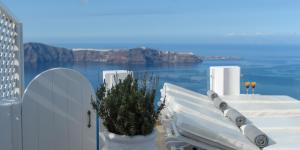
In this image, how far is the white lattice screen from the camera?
4.09 metres

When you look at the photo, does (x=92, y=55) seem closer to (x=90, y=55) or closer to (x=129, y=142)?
(x=90, y=55)

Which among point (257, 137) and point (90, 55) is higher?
point (90, 55)

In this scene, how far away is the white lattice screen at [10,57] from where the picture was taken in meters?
4.09

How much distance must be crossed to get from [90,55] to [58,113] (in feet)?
9.62

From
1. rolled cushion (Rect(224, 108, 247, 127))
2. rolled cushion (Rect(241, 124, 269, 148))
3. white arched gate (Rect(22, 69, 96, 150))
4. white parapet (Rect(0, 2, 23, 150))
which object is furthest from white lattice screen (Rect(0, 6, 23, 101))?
rolled cushion (Rect(241, 124, 269, 148))

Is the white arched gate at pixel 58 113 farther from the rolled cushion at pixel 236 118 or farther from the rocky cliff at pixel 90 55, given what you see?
the rocky cliff at pixel 90 55

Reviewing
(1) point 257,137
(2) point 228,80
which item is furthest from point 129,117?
(2) point 228,80

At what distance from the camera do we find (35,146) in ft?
9.32

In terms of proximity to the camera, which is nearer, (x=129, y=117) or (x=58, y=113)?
(x=129, y=117)

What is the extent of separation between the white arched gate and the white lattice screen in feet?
3.80

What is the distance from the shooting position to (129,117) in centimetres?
218

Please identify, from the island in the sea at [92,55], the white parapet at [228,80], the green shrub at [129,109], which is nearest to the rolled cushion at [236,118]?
the green shrub at [129,109]

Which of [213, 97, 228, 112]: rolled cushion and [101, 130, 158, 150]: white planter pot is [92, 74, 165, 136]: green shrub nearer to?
[101, 130, 158, 150]: white planter pot

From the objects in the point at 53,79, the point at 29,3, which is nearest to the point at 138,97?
the point at 53,79
